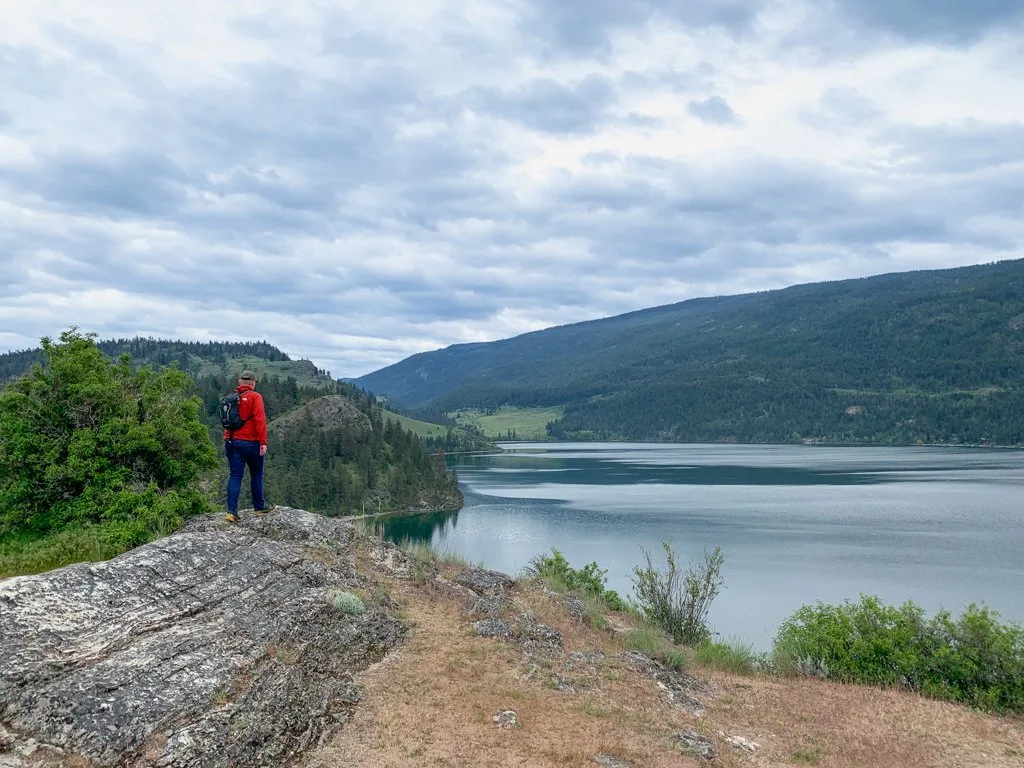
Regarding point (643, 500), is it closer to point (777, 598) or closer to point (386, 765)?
point (777, 598)

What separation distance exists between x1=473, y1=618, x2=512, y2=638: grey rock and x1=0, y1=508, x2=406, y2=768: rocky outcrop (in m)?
1.37

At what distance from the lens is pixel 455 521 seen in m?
82.9

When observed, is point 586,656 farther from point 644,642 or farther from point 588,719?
point 588,719

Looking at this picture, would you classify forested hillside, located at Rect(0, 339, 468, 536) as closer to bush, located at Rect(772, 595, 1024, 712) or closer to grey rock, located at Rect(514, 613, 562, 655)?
bush, located at Rect(772, 595, 1024, 712)

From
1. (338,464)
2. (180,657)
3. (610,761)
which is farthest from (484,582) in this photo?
(338,464)

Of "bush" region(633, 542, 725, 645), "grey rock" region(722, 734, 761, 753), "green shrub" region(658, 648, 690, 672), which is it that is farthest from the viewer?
"bush" region(633, 542, 725, 645)

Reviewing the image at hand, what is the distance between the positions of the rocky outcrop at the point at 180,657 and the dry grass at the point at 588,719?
62 centimetres

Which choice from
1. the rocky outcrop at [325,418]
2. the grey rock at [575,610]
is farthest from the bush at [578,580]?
the rocky outcrop at [325,418]

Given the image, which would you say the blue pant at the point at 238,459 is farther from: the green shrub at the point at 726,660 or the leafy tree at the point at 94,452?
the green shrub at the point at 726,660

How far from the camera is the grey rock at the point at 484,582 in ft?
47.9

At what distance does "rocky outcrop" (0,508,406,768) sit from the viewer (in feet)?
22.3

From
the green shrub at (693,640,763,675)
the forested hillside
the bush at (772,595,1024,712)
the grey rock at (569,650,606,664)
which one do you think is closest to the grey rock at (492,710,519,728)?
the grey rock at (569,650,606,664)

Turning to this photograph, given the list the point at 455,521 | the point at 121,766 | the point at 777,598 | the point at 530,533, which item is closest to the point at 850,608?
the point at 121,766

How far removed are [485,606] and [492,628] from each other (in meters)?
1.14
